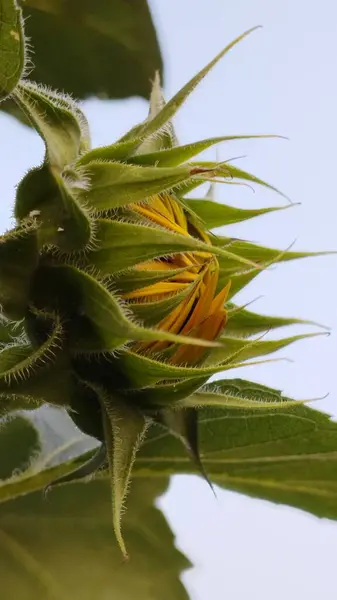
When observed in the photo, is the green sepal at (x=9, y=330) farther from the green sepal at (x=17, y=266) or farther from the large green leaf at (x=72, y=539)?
the large green leaf at (x=72, y=539)

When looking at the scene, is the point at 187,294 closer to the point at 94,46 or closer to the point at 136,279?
the point at 136,279

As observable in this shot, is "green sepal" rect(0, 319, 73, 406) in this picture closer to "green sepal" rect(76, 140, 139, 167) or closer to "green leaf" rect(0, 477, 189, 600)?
"green sepal" rect(76, 140, 139, 167)

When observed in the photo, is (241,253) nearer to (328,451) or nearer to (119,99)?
(328,451)

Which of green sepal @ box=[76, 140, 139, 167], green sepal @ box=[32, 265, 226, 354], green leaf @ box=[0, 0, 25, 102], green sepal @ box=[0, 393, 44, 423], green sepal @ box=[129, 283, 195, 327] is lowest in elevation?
green sepal @ box=[0, 393, 44, 423]

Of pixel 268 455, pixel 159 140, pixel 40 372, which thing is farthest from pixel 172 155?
pixel 268 455

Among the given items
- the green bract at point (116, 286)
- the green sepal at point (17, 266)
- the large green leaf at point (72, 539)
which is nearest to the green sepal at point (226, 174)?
the green bract at point (116, 286)

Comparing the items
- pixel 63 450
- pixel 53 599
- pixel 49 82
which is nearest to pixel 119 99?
pixel 49 82

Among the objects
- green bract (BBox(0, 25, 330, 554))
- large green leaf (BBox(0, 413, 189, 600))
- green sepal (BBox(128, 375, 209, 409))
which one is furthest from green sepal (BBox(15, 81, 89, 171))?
large green leaf (BBox(0, 413, 189, 600))

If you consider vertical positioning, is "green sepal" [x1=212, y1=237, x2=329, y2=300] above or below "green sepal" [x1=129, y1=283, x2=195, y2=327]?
above
